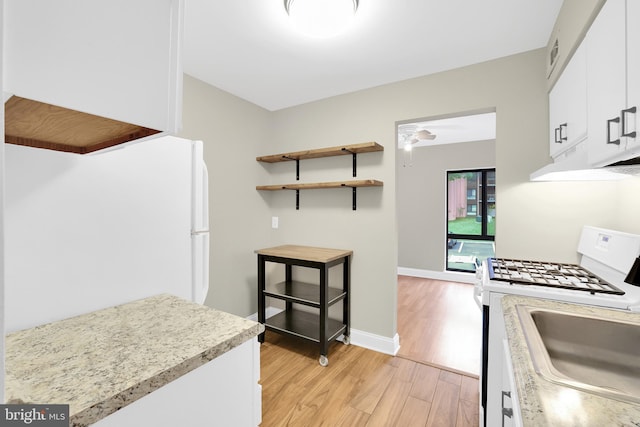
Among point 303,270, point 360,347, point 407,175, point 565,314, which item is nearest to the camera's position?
point 565,314

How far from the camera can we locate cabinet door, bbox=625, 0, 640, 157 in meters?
0.80

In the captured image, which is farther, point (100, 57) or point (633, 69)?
point (633, 69)

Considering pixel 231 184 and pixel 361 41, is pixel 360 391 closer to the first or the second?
pixel 231 184

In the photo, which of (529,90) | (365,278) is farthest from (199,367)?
(529,90)

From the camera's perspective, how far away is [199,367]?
30.7 inches

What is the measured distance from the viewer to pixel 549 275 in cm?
153

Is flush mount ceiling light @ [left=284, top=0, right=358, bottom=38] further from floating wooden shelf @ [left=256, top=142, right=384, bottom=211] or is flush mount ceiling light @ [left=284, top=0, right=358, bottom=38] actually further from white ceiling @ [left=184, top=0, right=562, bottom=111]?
floating wooden shelf @ [left=256, top=142, right=384, bottom=211]

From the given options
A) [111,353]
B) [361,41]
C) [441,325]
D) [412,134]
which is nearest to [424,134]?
[412,134]

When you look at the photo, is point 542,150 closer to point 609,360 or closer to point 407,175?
point 609,360

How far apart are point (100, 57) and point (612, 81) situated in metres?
1.57

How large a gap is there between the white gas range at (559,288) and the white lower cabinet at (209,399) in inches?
42.2

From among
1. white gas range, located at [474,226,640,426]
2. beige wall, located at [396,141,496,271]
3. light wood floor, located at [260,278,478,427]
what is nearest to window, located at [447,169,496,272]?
beige wall, located at [396,141,496,271]

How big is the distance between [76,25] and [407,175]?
5.20m

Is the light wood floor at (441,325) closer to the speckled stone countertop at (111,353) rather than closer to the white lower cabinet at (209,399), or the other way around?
the white lower cabinet at (209,399)
